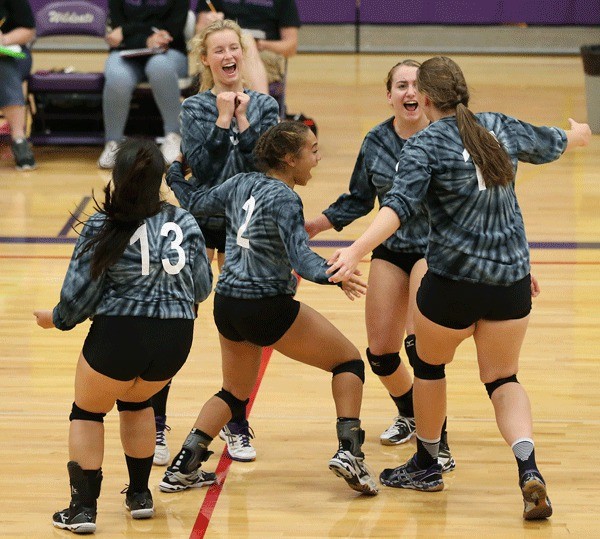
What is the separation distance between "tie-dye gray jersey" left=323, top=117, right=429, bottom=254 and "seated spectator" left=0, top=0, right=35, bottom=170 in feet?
18.5

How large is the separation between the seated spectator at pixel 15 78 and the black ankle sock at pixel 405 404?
5.77 meters

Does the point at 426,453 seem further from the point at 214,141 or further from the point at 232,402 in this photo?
the point at 214,141

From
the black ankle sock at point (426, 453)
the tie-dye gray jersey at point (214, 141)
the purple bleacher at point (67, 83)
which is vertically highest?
the tie-dye gray jersey at point (214, 141)

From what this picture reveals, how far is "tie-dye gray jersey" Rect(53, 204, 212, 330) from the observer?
374 cm

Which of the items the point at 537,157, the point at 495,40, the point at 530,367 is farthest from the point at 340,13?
the point at 537,157

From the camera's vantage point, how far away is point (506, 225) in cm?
390

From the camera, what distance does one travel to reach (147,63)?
32.1 feet

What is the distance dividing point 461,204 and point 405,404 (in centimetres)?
119

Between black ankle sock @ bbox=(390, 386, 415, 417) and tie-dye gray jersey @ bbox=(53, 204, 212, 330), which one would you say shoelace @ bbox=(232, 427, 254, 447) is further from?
tie-dye gray jersey @ bbox=(53, 204, 212, 330)

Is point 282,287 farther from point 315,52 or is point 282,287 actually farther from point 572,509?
point 315,52

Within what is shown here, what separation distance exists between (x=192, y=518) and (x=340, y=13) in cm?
1235

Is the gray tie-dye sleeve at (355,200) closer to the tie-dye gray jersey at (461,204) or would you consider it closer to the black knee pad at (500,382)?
the tie-dye gray jersey at (461,204)

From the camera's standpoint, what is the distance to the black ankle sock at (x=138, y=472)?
398 cm

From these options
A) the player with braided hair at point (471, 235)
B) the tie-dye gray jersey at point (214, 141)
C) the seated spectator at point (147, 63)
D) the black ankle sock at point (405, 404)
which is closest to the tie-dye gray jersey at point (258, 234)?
the player with braided hair at point (471, 235)
